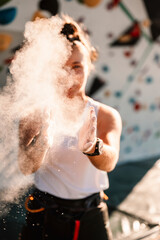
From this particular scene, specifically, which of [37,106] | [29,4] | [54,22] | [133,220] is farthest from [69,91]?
[29,4]

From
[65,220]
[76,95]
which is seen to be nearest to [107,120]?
[76,95]

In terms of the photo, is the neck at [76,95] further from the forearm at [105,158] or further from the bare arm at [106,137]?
the forearm at [105,158]

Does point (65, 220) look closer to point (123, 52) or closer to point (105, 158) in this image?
point (105, 158)

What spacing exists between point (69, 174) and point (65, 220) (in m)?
0.24

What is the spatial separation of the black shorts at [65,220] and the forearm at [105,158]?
249 millimetres

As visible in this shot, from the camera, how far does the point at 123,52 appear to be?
→ 17.3 ft

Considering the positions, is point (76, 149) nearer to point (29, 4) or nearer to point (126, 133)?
point (29, 4)

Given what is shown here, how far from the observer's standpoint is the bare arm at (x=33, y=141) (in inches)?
68.4

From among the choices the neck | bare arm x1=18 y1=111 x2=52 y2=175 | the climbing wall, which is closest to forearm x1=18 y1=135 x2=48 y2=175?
bare arm x1=18 y1=111 x2=52 y2=175

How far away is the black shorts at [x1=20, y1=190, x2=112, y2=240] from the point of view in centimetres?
190

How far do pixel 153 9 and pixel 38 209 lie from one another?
4.12 meters

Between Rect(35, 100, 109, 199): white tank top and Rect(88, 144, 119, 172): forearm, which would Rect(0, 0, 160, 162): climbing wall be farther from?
Rect(88, 144, 119, 172): forearm

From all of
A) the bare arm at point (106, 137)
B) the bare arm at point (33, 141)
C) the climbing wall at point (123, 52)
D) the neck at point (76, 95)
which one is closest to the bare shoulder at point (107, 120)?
the bare arm at point (106, 137)

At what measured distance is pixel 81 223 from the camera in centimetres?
190
